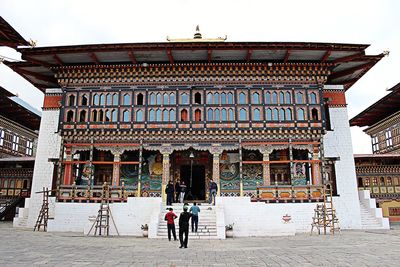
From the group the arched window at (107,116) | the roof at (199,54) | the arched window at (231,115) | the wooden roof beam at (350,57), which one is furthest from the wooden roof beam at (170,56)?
the wooden roof beam at (350,57)

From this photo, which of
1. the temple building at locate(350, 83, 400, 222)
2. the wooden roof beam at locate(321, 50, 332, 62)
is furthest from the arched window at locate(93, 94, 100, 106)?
the temple building at locate(350, 83, 400, 222)

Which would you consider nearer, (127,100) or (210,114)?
(210,114)

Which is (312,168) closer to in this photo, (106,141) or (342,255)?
(342,255)

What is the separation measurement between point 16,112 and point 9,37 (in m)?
15.1

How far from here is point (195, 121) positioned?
1772cm

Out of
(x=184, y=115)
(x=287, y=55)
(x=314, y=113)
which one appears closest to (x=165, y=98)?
(x=184, y=115)

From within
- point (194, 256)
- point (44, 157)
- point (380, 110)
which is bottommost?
point (194, 256)

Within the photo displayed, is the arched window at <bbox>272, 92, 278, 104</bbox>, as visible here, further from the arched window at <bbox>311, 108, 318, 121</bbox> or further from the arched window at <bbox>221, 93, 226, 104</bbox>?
the arched window at <bbox>221, 93, 226, 104</bbox>

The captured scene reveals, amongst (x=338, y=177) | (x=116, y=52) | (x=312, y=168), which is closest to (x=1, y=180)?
(x=116, y=52)

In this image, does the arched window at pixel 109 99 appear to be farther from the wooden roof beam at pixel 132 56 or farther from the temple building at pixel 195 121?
the wooden roof beam at pixel 132 56

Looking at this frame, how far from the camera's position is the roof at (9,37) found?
11321 mm

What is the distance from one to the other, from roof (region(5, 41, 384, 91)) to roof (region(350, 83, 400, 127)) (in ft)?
12.9

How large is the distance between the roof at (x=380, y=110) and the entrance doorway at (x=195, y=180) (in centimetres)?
1313

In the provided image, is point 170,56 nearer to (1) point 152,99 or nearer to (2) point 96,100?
(1) point 152,99
